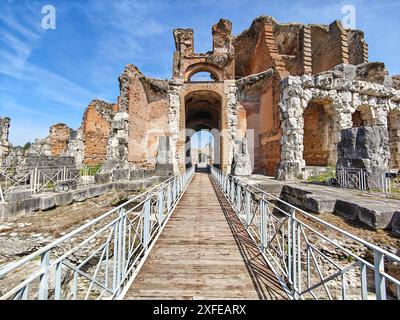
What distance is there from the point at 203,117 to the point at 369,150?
66.9ft

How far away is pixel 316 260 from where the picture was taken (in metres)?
2.21

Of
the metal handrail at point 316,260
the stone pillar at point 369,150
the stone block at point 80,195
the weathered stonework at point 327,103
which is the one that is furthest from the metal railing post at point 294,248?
the weathered stonework at point 327,103

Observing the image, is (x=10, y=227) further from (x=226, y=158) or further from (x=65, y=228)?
(x=226, y=158)

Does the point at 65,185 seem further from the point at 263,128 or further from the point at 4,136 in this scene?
the point at 263,128

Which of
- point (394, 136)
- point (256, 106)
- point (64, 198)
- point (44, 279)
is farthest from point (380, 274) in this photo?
point (256, 106)

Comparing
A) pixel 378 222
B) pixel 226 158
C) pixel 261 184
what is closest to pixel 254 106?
pixel 226 158

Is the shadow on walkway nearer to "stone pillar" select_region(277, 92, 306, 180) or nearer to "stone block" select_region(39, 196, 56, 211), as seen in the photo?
"stone block" select_region(39, 196, 56, 211)

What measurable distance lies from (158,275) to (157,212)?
186 centimetres

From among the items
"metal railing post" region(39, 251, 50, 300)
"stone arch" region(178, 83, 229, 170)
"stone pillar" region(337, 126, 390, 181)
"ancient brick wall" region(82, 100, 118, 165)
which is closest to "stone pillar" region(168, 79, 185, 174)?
"stone arch" region(178, 83, 229, 170)

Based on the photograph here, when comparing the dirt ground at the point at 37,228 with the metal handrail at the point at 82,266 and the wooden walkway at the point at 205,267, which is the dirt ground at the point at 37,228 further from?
the wooden walkway at the point at 205,267

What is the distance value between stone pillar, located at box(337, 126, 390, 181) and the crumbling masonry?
2.87 metres

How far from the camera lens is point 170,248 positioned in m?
3.64

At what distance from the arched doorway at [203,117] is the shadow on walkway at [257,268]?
43.1 ft
